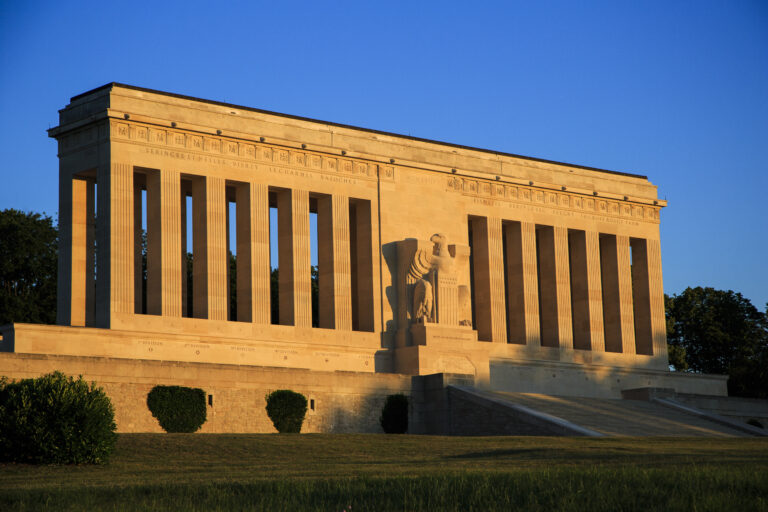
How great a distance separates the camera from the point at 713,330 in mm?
80500

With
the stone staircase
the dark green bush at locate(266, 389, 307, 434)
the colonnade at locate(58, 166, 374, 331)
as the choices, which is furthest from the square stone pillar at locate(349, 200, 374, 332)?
the dark green bush at locate(266, 389, 307, 434)

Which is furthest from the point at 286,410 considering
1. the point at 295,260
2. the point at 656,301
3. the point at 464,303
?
the point at 656,301

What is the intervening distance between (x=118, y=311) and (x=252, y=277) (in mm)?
7091

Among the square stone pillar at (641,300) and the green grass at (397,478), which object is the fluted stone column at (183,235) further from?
the square stone pillar at (641,300)

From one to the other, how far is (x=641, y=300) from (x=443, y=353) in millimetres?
18417

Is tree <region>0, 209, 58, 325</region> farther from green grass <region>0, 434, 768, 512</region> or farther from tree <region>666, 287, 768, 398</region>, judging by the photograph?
tree <region>666, 287, 768, 398</region>

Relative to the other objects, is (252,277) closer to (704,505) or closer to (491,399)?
(491,399)

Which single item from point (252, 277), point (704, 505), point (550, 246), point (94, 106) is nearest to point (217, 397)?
point (252, 277)

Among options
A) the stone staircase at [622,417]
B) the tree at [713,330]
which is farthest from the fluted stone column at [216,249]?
the tree at [713,330]

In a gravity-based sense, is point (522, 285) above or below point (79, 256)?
below

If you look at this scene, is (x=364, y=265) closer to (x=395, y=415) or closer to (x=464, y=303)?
(x=464, y=303)

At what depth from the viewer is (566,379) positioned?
61.1m

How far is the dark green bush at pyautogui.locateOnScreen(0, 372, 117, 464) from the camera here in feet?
93.6

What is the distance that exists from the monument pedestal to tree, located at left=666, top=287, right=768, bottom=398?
93.3 feet
